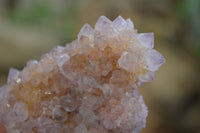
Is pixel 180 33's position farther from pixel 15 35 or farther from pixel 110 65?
pixel 110 65

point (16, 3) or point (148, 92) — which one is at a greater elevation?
point (16, 3)

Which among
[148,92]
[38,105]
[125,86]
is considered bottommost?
[125,86]

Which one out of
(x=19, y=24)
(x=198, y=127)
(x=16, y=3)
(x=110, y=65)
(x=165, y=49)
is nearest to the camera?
(x=110, y=65)

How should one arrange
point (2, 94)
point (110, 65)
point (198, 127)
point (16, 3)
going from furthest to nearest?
point (16, 3) < point (198, 127) < point (2, 94) < point (110, 65)

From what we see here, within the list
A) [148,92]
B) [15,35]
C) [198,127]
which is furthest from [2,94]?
[15,35]

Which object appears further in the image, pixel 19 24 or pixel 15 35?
pixel 19 24

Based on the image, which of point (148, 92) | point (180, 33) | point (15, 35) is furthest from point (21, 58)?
point (180, 33)

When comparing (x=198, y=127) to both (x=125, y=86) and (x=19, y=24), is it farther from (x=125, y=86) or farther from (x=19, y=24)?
(x=19, y=24)
